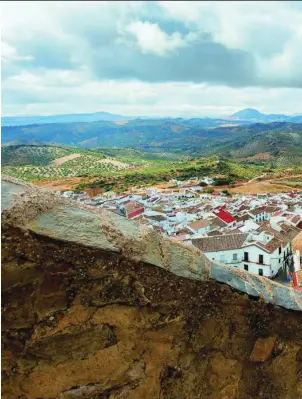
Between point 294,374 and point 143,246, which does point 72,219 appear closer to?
point 143,246

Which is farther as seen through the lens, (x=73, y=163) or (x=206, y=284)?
(x=73, y=163)

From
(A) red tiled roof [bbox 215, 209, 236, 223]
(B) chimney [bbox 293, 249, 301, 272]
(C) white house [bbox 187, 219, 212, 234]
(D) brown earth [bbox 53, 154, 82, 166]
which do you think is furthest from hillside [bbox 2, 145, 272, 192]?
(B) chimney [bbox 293, 249, 301, 272]

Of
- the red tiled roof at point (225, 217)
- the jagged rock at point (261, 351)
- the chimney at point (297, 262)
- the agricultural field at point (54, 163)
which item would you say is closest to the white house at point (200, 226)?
the red tiled roof at point (225, 217)

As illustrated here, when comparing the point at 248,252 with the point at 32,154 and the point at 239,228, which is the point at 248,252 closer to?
the point at 239,228

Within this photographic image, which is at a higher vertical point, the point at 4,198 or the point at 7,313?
the point at 4,198

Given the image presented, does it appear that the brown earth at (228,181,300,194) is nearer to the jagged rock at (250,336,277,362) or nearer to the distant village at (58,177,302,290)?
the distant village at (58,177,302,290)

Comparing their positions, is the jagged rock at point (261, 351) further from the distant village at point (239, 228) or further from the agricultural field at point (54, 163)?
the agricultural field at point (54, 163)

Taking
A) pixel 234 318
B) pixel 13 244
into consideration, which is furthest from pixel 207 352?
pixel 13 244

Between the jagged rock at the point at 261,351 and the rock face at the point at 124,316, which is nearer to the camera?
the rock face at the point at 124,316

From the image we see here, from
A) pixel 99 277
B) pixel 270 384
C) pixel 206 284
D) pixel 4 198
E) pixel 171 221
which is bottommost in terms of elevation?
pixel 171 221

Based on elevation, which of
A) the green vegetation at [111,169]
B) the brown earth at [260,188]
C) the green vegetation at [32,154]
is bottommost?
the brown earth at [260,188]
